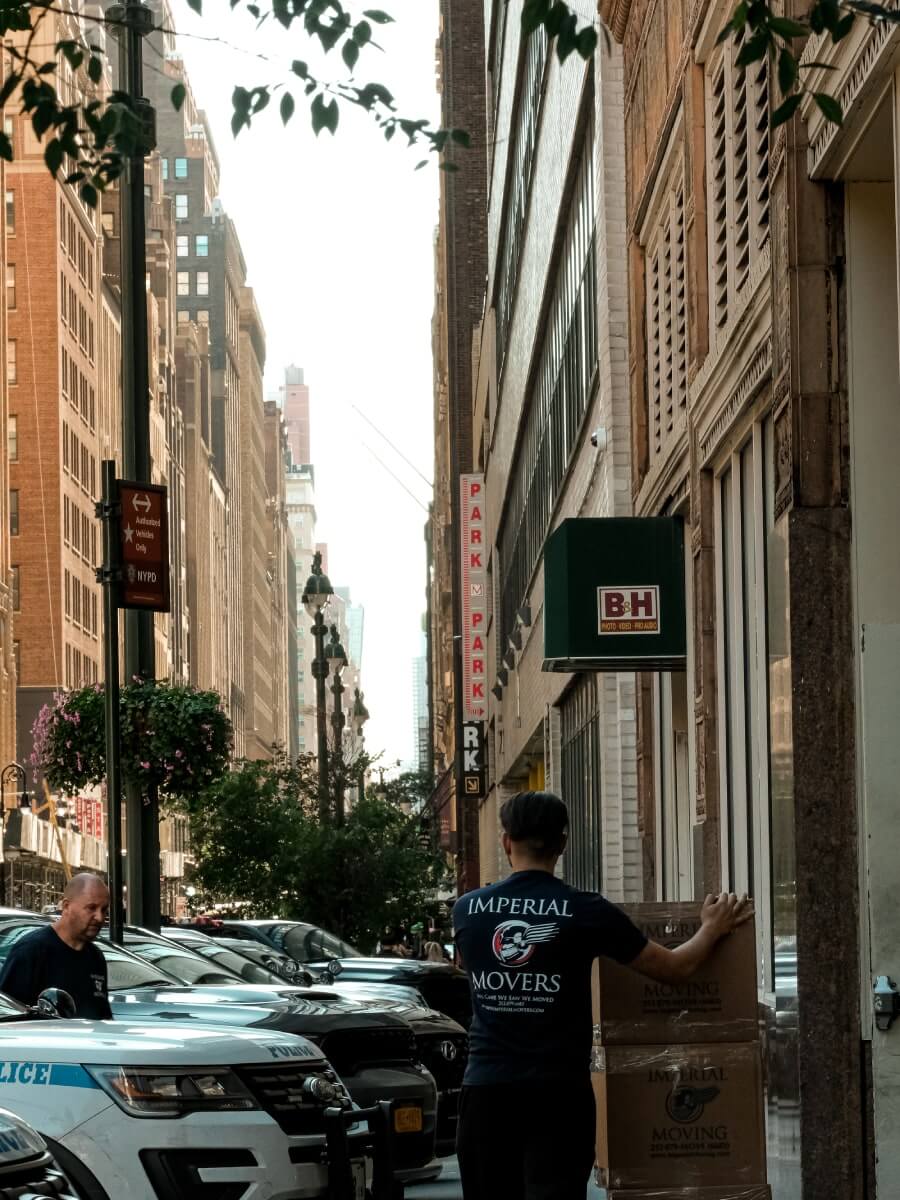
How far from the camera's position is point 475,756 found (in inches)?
2393

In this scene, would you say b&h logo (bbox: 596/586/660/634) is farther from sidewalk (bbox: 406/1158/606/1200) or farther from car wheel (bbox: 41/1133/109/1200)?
car wheel (bbox: 41/1133/109/1200)

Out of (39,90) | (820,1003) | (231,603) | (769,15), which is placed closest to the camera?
(769,15)

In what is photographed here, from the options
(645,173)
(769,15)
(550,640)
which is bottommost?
(550,640)

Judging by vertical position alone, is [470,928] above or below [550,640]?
below

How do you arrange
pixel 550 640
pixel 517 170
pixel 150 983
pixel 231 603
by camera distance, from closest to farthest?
pixel 150 983
pixel 550 640
pixel 517 170
pixel 231 603

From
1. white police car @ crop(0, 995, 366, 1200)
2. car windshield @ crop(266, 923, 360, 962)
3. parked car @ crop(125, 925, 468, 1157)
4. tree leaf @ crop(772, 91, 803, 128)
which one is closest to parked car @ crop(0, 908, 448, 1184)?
parked car @ crop(125, 925, 468, 1157)

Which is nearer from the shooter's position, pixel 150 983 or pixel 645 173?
pixel 150 983

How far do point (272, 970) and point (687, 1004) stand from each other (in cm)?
1363

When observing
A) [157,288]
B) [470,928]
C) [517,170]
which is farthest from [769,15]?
[157,288]

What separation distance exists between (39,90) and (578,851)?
2011 cm

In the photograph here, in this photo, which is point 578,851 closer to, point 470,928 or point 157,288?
point 470,928

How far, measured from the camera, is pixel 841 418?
9.23 metres

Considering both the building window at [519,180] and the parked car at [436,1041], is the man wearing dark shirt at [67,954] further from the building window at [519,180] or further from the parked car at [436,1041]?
the building window at [519,180]

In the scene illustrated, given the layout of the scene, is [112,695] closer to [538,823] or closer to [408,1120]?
[408,1120]
